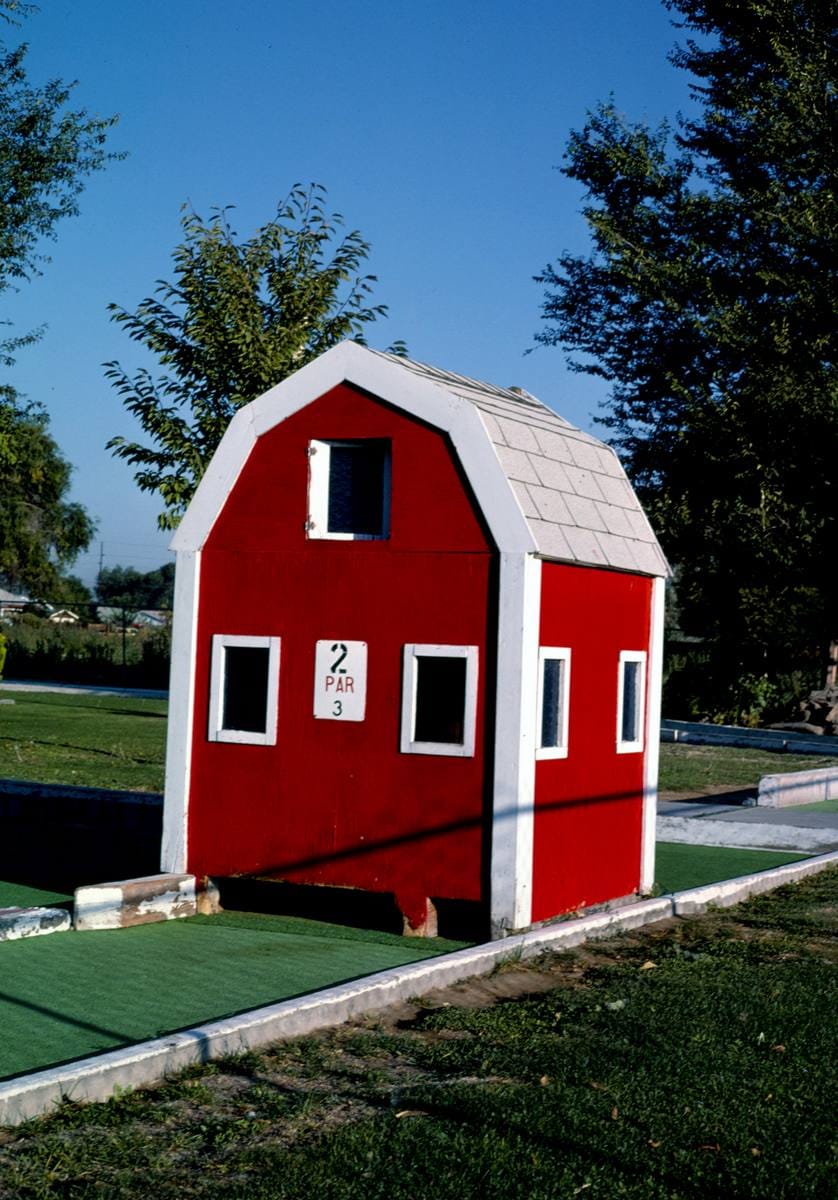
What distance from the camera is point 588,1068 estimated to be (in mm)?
6309

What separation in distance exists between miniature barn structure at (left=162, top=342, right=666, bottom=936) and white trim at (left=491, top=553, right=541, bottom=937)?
0.05ft

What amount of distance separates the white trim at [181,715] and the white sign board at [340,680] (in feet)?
3.31

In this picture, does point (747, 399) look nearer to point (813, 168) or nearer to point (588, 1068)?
point (813, 168)

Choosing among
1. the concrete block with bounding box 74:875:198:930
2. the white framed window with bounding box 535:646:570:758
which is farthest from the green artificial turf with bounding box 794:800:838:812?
the concrete block with bounding box 74:875:198:930

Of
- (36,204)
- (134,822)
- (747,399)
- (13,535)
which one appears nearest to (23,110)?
(36,204)

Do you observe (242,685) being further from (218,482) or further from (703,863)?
(703,863)

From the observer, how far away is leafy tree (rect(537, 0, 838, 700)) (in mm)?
28625

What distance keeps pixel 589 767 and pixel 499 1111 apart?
4994 mm

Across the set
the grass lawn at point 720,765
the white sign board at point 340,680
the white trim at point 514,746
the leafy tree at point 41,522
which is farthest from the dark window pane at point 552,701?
the leafy tree at point 41,522

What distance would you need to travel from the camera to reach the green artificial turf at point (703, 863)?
41.2 feet

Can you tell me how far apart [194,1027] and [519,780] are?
3281 millimetres

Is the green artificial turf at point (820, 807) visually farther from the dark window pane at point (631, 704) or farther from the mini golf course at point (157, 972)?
the mini golf course at point (157, 972)

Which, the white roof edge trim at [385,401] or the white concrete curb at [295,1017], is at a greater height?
the white roof edge trim at [385,401]

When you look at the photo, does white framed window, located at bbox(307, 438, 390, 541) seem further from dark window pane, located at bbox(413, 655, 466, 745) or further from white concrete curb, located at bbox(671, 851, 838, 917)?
white concrete curb, located at bbox(671, 851, 838, 917)
